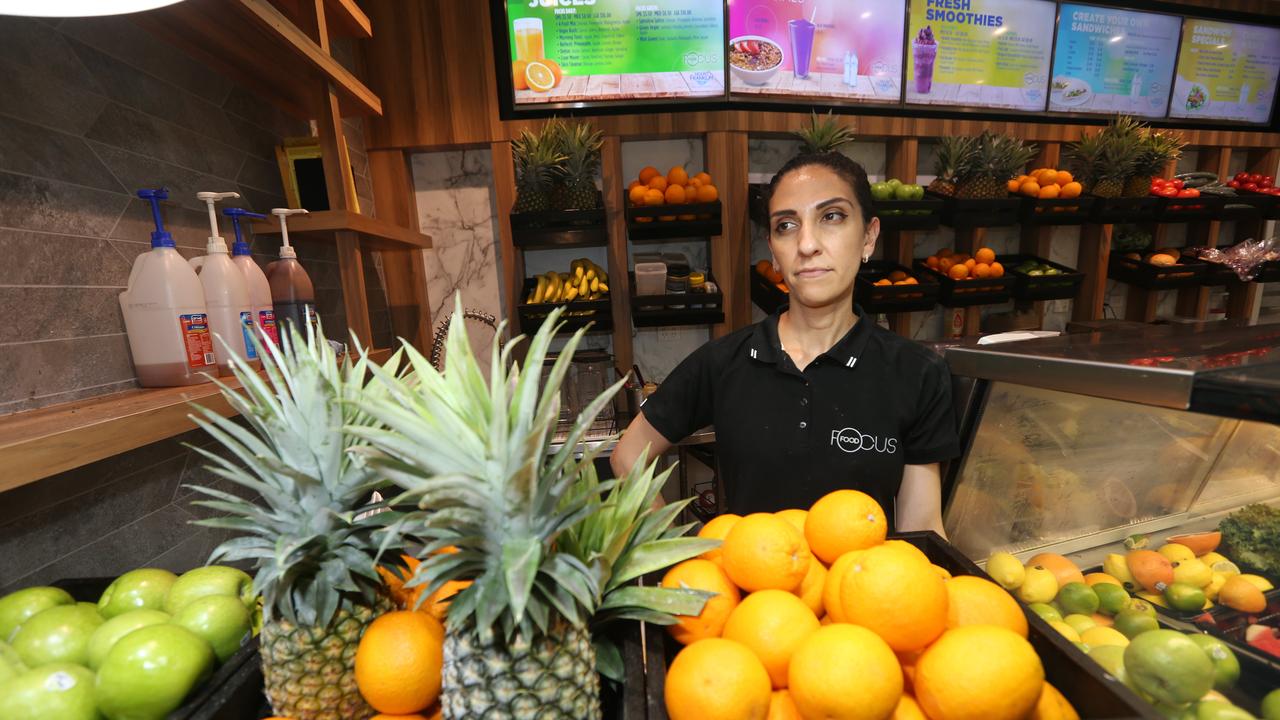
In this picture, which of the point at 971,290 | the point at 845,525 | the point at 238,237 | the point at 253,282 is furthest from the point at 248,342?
the point at 971,290

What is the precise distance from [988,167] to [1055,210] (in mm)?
680

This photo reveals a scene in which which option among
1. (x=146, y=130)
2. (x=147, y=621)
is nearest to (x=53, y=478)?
(x=147, y=621)

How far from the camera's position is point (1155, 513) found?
163 centimetres

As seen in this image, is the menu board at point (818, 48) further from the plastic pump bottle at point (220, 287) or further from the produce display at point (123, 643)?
the produce display at point (123, 643)

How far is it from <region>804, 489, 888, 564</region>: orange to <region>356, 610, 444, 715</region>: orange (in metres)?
0.70

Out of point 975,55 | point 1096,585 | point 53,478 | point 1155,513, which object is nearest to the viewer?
point 1096,585

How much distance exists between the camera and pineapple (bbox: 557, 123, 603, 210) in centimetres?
329

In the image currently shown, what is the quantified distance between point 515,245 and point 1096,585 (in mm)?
3244

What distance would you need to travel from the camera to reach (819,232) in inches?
71.0

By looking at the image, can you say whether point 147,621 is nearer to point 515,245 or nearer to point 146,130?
point 146,130

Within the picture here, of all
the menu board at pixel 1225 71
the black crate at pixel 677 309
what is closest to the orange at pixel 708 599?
the black crate at pixel 677 309

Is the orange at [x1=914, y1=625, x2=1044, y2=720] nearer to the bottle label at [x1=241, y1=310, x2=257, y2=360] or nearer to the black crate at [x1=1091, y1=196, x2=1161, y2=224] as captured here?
the bottle label at [x1=241, y1=310, x2=257, y2=360]

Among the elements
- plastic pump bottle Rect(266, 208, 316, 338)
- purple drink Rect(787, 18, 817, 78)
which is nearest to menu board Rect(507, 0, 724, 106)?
purple drink Rect(787, 18, 817, 78)

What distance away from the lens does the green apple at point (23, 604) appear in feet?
3.30
